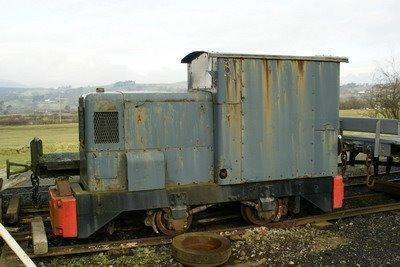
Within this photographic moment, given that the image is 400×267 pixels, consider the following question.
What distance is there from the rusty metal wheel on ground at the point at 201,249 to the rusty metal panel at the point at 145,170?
3.14ft

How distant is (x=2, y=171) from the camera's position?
A: 49.5 ft

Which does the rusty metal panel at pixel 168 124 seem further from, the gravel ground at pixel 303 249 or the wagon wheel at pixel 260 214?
the gravel ground at pixel 303 249

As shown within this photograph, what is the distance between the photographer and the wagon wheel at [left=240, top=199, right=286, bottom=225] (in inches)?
294

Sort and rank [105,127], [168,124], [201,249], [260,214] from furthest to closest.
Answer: [260,214], [168,124], [105,127], [201,249]

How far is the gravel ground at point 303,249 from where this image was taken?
608cm

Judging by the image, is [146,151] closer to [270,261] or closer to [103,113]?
[103,113]

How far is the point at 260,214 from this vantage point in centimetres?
744

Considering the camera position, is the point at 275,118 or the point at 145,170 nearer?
the point at 145,170

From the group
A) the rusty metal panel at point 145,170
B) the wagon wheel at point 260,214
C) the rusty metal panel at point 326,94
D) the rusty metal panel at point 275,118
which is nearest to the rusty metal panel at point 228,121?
the rusty metal panel at point 275,118

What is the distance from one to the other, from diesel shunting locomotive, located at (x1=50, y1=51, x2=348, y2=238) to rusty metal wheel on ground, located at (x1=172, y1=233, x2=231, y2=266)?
640 mm

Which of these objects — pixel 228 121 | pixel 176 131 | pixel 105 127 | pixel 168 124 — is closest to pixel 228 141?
pixel 228 121

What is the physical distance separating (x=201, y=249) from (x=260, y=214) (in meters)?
1.62

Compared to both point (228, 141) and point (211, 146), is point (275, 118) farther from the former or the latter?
point (211, 146)

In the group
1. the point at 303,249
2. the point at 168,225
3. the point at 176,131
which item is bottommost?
the point at 303,249
